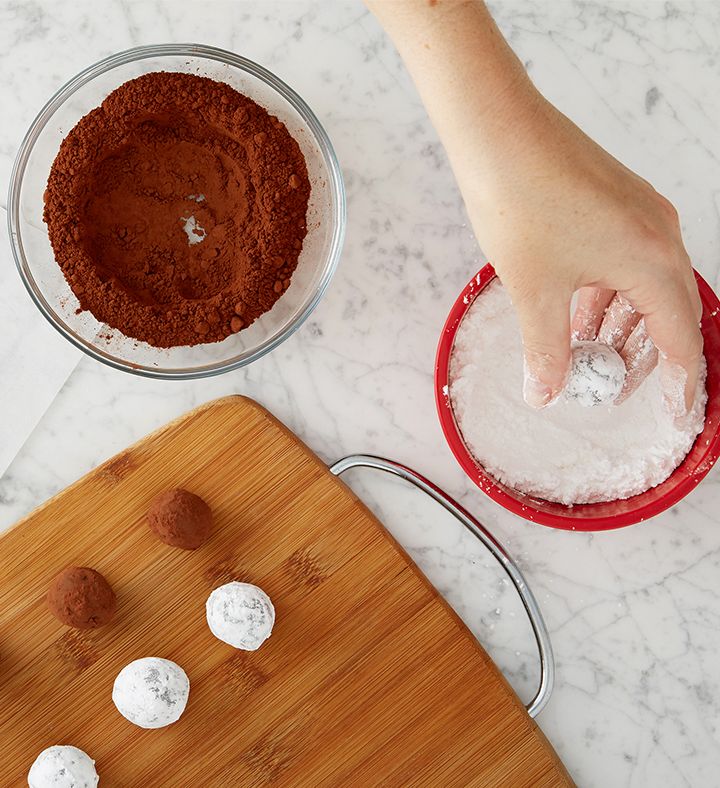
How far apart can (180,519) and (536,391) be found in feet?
1.34

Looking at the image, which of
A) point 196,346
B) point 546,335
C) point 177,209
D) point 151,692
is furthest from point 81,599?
point 546,335

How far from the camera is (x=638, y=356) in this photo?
908mm

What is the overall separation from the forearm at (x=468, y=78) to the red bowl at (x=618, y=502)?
0.23m

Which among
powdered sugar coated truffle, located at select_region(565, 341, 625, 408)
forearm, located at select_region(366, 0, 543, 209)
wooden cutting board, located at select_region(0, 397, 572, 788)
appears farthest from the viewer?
wooden cutting board, located at select_region(0, 397, 572, 788)

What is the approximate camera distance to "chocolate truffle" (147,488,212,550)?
93 cm

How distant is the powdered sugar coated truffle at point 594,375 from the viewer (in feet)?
2.84

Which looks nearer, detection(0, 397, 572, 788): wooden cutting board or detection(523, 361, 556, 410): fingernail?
detection(523, 361, 556, 410): fingernail

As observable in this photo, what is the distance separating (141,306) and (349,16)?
0.42 metres

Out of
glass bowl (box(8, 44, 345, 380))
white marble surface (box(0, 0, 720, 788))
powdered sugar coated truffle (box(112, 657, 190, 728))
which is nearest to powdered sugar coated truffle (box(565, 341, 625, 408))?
white marble surface (box(0, 0, 720, 788))

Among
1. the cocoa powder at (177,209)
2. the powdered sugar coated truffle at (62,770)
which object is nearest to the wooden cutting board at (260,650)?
the powdered sugar coated truffle at (62,770)

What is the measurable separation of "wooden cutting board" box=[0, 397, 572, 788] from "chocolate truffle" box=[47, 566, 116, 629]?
3 centimetres

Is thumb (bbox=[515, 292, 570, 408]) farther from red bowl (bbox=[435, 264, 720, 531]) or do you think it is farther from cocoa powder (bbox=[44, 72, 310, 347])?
cocoa powder (bbox=[44, 72, 310, 347])

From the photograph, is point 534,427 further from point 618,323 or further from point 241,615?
point 241,615

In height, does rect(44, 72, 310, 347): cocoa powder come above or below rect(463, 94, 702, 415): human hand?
above
